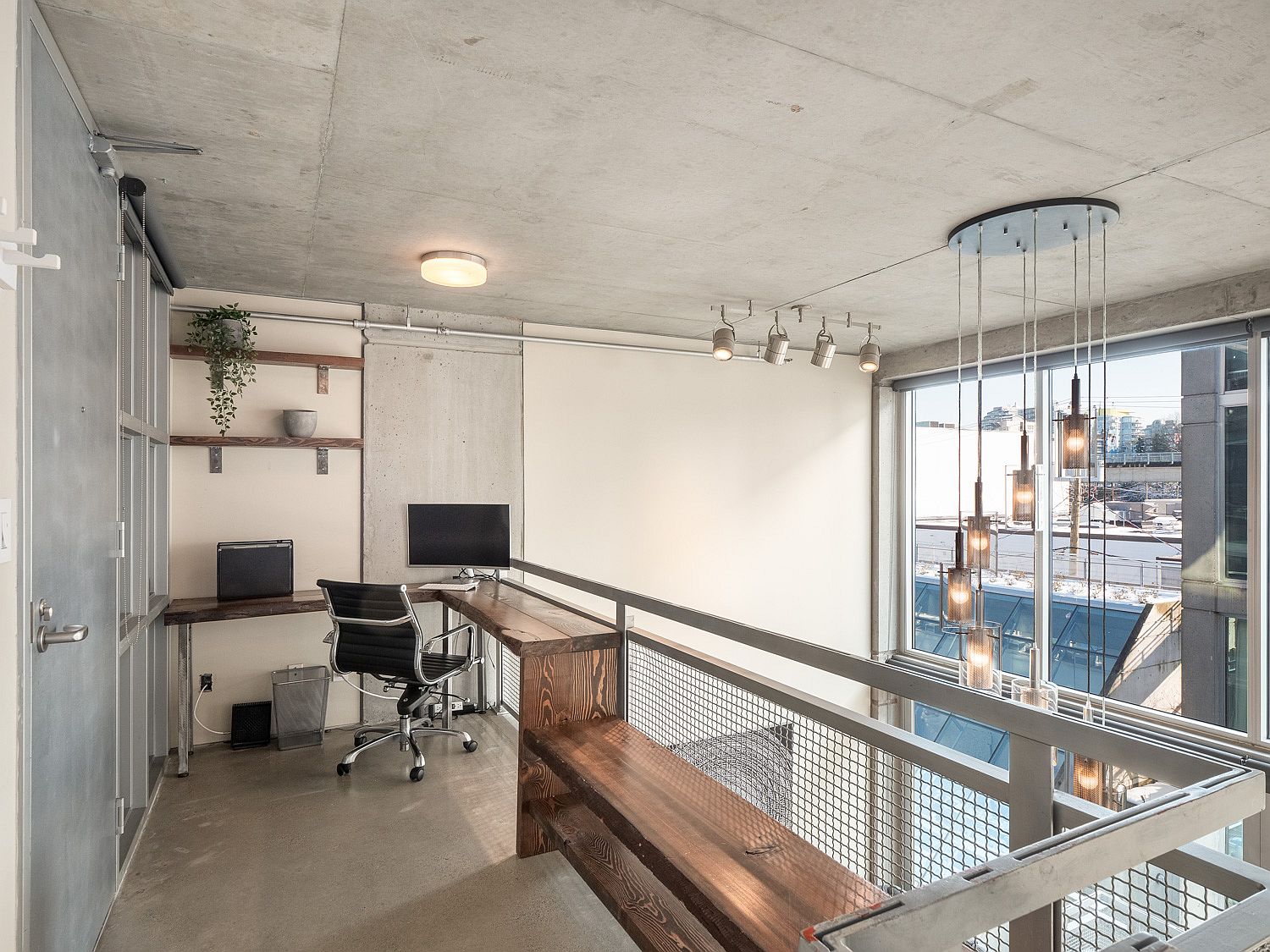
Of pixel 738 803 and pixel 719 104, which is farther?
pixel 719 104

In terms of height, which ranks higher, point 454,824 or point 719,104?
point 719,104

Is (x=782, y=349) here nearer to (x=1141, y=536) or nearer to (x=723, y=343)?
(x=723, y=343)

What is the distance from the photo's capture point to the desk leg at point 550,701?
8.68 ft

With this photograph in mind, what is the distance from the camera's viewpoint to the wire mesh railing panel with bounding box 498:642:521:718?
4523 mm

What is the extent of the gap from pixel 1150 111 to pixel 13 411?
9.62ft

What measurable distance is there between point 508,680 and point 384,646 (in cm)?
124

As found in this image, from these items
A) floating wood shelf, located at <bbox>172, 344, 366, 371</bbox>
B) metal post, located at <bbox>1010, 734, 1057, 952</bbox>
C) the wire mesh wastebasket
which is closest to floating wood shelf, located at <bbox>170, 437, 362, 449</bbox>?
floating wood shelf, located at <bbox>172, 344, 366, 371</bbox>

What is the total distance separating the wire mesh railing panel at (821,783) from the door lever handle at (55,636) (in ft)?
5.08

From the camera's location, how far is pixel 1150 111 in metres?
2.09

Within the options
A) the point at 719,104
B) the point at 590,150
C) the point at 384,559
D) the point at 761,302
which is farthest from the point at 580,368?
the point at 719,104

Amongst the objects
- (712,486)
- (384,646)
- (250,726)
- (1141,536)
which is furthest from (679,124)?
(1141,536)

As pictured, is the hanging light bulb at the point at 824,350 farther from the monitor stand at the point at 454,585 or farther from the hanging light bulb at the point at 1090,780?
the monitor stand at the point at 454,585

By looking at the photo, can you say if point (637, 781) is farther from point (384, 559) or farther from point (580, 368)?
point (580, 368)

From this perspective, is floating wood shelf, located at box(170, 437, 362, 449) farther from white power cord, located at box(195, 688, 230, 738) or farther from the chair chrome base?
the chair chrome base
